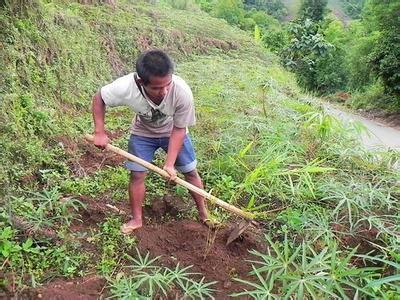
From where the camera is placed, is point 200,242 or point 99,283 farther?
point 200,242

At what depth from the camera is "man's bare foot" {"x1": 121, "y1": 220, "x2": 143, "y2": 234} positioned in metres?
3.03

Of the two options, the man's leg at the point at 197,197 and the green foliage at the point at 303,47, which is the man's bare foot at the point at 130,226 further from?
the green foliage at the point at 303,47

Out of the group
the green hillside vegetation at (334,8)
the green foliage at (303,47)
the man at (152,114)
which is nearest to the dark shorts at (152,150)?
the man at (152,114)

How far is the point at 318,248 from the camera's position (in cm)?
288

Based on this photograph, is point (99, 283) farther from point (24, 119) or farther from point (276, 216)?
point (24, 119)

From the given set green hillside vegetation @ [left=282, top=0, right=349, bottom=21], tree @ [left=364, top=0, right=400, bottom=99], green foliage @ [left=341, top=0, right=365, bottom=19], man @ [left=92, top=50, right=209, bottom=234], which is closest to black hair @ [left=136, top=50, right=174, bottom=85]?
man @ [left=92, top=50, right=209, bottom=234]

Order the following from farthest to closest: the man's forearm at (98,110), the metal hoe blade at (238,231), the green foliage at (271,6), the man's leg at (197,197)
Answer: the green foliage at (271,6), the man's leg at (197,197), the metal hoe blade at (238,231), the man's forearm at (98,110)

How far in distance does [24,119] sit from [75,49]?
2.12 meters

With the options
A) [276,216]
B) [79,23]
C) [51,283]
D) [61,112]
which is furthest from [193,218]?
[79,23]

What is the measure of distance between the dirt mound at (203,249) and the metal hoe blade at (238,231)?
69mm

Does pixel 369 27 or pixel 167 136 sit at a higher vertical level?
pixel 167 136

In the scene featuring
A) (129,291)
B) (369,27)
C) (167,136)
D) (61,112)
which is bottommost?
(369,27)

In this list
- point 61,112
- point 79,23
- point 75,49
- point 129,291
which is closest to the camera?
point 129,291

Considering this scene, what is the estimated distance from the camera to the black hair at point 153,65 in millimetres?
2514
